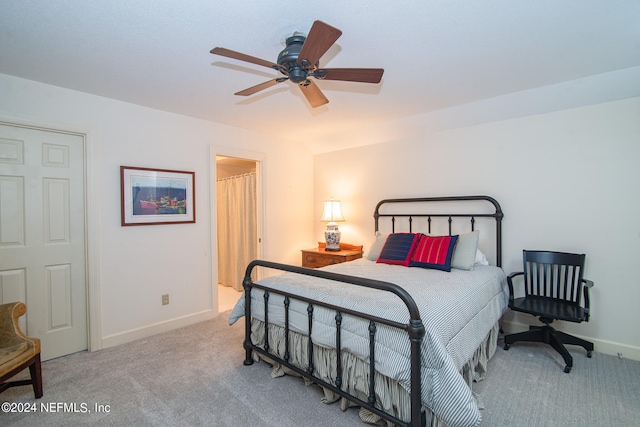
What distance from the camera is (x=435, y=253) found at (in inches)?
110

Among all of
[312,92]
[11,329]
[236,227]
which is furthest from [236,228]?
[312,92]

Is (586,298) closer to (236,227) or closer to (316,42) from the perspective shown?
(316,42)

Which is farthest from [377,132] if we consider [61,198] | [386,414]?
[61,198]

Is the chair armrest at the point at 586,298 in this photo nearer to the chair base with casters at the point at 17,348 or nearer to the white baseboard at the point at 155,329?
the white baseboard at the point at 155,329

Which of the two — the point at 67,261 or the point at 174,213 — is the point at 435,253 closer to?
the point at 174,213

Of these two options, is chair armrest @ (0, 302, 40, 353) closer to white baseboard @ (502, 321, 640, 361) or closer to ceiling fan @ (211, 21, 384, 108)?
ceiling fan @ (211, 21, 384, 108)

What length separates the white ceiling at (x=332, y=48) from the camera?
5.23 ft

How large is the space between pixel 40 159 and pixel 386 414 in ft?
10.3

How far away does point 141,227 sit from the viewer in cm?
298

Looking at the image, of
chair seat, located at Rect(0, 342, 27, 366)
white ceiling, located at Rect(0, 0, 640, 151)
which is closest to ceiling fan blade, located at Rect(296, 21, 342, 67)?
white ceiling, located at Rect(0, 0, 640, 151)

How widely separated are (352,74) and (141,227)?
2.45 meters

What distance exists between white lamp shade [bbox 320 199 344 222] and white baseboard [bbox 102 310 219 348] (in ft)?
5.90

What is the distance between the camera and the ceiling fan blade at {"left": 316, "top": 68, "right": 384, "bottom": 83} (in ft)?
5.66

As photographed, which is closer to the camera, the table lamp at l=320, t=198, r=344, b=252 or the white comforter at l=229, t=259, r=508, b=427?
the white comforter at l=229, t=259, r=508, b=427
